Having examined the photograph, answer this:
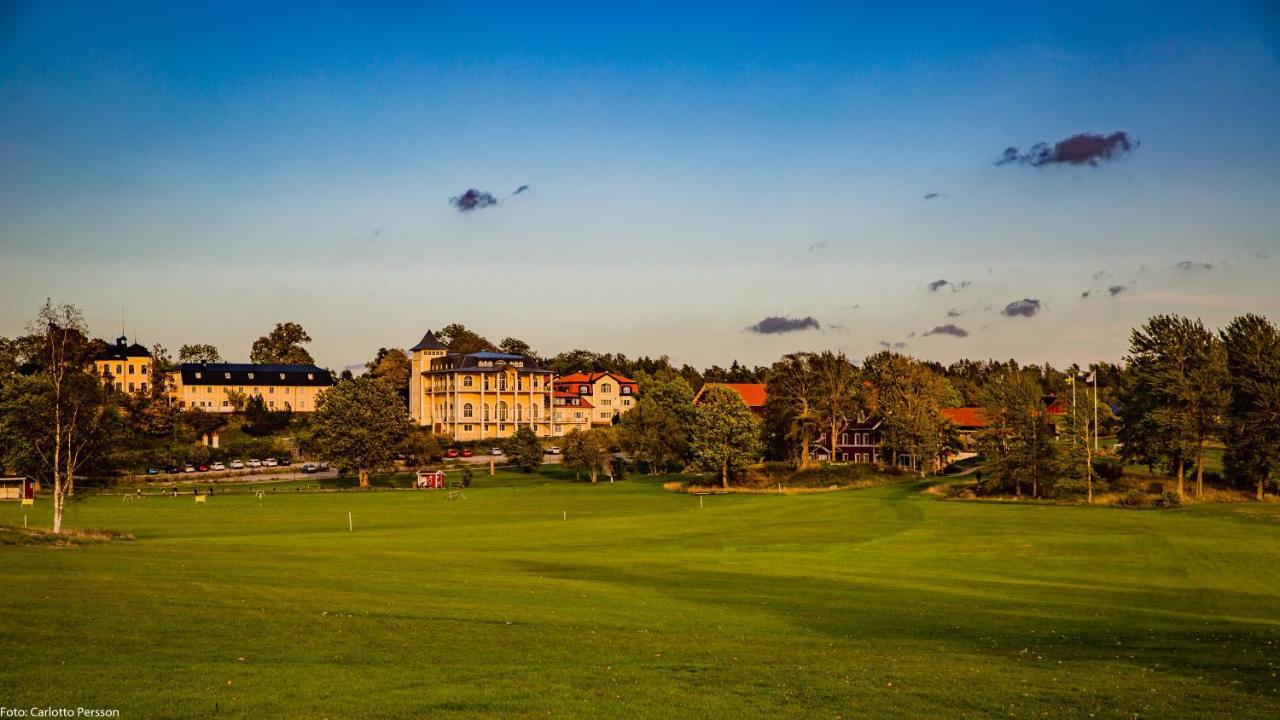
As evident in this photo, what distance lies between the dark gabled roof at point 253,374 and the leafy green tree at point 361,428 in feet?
214

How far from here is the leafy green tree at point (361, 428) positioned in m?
101

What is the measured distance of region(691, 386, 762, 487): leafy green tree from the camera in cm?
9806

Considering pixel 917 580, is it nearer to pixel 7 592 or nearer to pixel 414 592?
pixel 414 592

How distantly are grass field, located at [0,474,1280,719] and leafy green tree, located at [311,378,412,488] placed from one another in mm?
49156

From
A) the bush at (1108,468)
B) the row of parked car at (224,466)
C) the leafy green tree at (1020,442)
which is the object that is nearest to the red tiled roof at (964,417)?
the bush at (1108,468)

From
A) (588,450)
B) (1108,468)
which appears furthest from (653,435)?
(1108,468)

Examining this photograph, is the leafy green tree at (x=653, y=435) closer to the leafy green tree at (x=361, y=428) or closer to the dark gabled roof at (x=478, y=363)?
the leafy green tree at (x=361, y=428)

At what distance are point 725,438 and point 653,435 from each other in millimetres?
14690

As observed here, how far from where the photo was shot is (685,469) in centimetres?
11681

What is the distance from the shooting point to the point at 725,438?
98.7 meters

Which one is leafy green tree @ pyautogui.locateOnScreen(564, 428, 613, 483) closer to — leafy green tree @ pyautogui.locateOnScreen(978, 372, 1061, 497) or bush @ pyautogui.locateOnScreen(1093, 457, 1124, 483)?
leafy green tree @ pyautogui.locateOnScreen(978, 372, 1061, 497)

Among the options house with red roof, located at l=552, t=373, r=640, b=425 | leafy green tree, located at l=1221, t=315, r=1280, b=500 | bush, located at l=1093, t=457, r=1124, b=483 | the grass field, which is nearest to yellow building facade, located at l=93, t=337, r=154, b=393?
house with red roof, located at l=552, t=373, r=640, b=425

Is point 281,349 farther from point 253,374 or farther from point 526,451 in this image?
point 526,451

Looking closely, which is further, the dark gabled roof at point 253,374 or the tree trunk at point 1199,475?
the dark gabled roof at point 253,374
